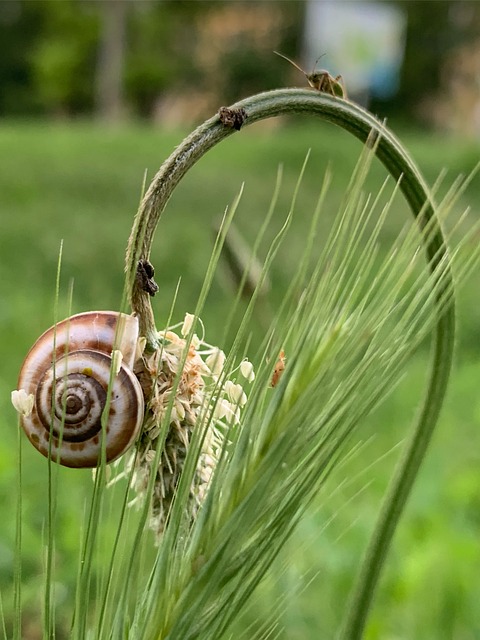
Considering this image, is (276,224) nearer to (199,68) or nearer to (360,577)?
(360,577)

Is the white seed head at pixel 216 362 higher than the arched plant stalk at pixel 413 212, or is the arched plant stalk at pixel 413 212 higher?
the arched plant stalk at pixel 413 212

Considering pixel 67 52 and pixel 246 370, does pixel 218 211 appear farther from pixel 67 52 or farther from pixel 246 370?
pixel 67 52

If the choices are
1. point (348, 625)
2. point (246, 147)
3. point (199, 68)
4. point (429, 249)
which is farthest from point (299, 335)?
point (199, 68)

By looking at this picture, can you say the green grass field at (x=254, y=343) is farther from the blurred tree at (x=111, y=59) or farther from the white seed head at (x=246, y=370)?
the blurred tree at (x=111, y=59)

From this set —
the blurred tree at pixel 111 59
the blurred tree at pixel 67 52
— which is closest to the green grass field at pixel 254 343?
the blurred tree at pixel 111 59

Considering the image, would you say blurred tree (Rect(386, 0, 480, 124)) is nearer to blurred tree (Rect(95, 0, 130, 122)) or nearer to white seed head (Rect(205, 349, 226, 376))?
blurred tree (Rect(95, 0, 130, 122))

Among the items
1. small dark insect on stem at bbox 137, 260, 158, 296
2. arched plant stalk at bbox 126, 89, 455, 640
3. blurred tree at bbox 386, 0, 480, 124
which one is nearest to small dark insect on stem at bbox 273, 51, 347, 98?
arched plant stalk at bbox 126, 89, 455, 640

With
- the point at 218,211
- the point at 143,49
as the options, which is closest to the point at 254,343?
the point at 218,211
